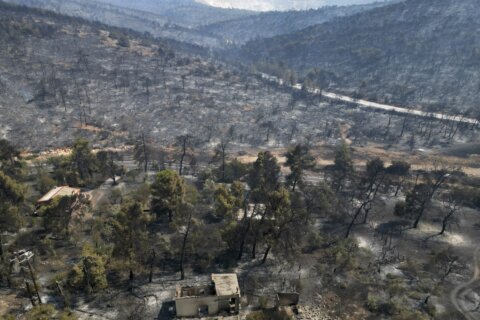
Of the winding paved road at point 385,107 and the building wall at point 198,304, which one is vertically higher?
the winding paved road at point 385,107

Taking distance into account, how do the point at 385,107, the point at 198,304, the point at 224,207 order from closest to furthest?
the point at 198,304, the point at 224,207, the point at 385,107

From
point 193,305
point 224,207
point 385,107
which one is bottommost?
point 193,305

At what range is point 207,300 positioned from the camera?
1435 inches

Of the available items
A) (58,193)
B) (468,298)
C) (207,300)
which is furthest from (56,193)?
(468,298)

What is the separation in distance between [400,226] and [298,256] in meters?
20.9

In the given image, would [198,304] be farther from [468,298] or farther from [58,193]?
[58,193]

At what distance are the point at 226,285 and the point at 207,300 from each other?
8.62 ft

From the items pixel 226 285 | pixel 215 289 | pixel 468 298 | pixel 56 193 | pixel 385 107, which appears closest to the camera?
pixel 215 289

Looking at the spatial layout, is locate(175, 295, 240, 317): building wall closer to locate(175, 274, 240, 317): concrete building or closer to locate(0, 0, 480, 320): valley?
locate(175, 274, 240, 317): concrete building

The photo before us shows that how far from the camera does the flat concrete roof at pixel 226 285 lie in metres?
37.0

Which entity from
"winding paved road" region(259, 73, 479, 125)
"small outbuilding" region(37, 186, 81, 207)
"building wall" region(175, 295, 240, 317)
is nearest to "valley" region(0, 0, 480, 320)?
"building wall" region(175, 295, 240, 317)

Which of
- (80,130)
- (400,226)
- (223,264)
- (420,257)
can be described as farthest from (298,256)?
(80,130)

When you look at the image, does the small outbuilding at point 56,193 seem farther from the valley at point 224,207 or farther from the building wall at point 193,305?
the building wall at point 193,305

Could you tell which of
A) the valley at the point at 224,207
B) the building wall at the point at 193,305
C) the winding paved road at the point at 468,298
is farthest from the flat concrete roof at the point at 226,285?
the winding paved road at the point at 468,298
